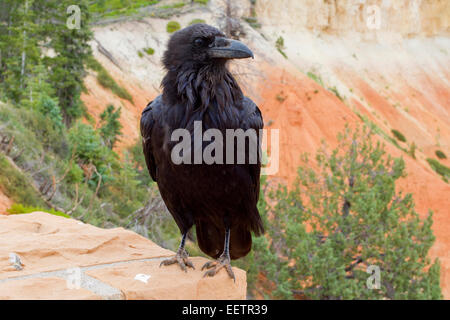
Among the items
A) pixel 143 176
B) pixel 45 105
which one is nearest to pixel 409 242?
pixel 143 176

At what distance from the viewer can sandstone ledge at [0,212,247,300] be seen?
2377mm

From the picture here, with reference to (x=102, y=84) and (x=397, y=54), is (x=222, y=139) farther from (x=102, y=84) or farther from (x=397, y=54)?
(x=397, y=54)

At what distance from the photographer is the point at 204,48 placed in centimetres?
301

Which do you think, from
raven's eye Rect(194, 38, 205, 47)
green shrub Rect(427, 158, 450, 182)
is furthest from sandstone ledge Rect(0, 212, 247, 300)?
green shrub Rect(427, 158, 450, 182)

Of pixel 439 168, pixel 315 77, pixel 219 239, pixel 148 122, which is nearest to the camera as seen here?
pixel 148 122

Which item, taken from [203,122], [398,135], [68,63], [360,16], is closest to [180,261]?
[203,122]

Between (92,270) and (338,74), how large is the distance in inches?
1403

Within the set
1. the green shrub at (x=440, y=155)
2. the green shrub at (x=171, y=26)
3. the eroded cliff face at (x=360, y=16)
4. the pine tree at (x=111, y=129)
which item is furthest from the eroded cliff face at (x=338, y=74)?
the pine tree at (x=111, y=129)

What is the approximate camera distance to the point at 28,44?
2000cm

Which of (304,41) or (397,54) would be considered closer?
(304,41)

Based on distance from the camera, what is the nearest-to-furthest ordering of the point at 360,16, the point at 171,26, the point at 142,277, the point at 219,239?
the point at 142,277
the point at 219,239
the point at 171,26
the point at 360,16

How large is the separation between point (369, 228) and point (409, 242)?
1.12m

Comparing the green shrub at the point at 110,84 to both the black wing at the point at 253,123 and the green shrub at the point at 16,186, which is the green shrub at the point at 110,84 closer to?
the green shrub at the point at 16,186

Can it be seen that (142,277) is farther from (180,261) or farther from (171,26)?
(171,26)
